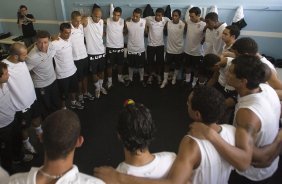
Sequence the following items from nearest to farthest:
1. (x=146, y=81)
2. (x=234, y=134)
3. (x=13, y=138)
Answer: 1. (x=234, y=134)
2. (x=13, y=138)
3. (x=146, y=81)

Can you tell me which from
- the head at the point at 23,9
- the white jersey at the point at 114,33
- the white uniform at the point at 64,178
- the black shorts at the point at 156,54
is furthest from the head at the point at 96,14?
the white uniform at the point at 64,178

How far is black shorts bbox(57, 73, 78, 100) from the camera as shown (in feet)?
13.3

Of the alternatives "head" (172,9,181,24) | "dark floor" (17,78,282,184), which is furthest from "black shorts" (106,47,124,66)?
"head" (172,9,181,24)

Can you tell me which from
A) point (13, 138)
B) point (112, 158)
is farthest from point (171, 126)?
point (13, 138)

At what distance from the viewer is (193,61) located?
16.6 feet

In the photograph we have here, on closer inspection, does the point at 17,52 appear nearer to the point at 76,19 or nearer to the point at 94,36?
the point at 76,19

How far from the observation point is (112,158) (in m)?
3.38

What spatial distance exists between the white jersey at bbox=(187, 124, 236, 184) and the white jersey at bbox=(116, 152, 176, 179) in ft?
0.60

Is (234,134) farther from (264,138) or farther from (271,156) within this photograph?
(271,156)

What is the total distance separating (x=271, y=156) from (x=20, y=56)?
280cm

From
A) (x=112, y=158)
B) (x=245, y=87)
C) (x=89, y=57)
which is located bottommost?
(x=112, y=158)

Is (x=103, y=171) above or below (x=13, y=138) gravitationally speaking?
above

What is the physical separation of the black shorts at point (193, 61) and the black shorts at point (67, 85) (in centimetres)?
218

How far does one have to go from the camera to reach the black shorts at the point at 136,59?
5121 millimetres
